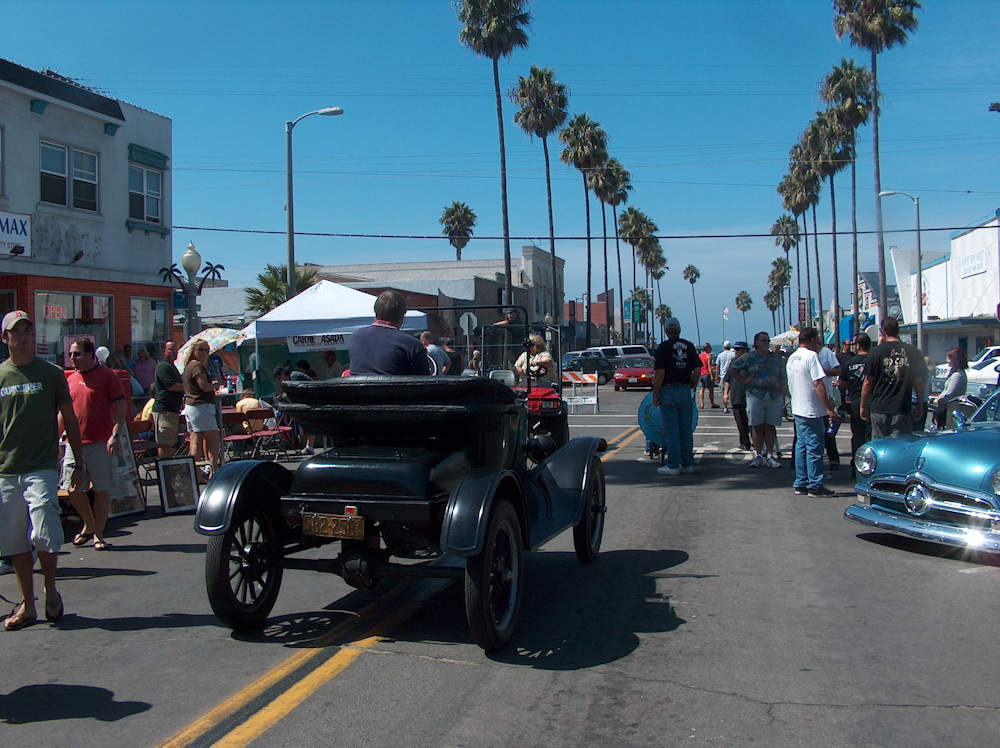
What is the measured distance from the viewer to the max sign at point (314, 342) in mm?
14953

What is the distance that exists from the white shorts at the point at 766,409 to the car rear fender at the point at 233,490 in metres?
7.64

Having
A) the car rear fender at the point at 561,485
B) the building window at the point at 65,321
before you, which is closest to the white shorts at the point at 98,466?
the car rear fender at the point at 561,485

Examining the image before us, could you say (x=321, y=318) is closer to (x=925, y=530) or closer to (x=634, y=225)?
(x=925, y=530)

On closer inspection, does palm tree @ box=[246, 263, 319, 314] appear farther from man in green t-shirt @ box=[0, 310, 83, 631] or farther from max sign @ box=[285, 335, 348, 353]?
man in green t-shirt @ box=[0, 310, 83, 631]

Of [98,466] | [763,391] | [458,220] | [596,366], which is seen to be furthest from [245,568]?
[458,220]

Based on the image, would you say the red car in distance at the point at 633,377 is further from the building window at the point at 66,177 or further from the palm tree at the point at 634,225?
the palm tree at the point at 634,225

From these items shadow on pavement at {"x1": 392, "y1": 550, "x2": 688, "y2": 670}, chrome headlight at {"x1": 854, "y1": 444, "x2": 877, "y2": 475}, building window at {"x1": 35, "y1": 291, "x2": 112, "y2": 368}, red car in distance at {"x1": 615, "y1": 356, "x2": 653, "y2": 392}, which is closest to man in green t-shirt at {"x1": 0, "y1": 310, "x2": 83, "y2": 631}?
shadow on pavement at {"x1": 392, "y1": 550, "x2": 688, "y2": 670}

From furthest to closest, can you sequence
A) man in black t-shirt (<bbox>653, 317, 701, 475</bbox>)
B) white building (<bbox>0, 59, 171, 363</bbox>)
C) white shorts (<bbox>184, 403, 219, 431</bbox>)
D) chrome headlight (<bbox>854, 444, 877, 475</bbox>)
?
1. white building (<bbox>0, 59, 171, 363</bbox>)
2. man in black t-shirt (<bbox>653, 317, 701, 475</bbox>)
3. white shorts (<bbox>184, 403, 219, 431</bbox>)
4. chrome headlight (<bbox>854, 444, 877, 475</bbox>)

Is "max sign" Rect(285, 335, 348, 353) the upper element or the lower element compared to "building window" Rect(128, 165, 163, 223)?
lower

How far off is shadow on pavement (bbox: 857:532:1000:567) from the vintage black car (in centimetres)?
338

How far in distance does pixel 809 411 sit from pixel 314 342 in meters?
8.89

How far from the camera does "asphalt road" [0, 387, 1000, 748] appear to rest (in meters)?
3.64

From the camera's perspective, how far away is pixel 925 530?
21.0ft

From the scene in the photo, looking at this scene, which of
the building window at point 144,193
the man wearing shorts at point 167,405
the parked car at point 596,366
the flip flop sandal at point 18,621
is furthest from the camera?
the parked car at point 596,366
